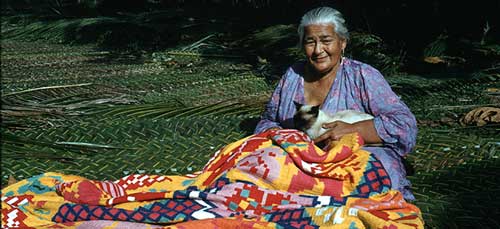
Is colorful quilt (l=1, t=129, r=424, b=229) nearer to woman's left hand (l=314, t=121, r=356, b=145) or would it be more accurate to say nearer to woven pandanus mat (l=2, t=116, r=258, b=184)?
woman's left hand (l=314, t=121, r=356, b=145)

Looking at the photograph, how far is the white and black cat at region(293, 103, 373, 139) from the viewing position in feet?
9.30

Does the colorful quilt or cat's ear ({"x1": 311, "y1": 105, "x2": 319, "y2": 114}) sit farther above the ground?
cat's ear ({"x1": 311, "y1": 105, "x2": 319, "y2": 114})

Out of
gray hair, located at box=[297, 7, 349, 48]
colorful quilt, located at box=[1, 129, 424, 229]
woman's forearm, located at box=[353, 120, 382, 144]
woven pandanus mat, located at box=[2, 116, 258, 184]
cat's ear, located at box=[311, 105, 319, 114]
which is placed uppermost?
gray hair, located at box=[297, 7, 349, 48]

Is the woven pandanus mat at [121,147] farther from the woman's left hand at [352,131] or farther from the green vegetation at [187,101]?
the woman's left hand at [352,131]

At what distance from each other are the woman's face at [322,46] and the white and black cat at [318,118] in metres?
0.21

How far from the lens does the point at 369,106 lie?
9.55 ft

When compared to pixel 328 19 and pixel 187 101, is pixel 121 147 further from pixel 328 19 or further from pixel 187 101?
pixel 328 19

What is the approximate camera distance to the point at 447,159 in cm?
318

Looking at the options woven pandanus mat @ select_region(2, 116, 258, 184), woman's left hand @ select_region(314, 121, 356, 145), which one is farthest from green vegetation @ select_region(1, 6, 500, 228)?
woman's left hand @ select_region(314, 121, 356, 145)

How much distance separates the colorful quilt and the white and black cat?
15 cm

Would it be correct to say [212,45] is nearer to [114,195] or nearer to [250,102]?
[250,102]

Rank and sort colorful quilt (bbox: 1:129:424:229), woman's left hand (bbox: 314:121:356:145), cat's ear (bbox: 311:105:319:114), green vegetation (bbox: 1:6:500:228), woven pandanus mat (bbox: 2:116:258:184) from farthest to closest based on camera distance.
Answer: woven pandanus mat (bbox: 2:116:258:184) < green vegetation (bbox: 1:6:500:228) < cat's ear (bbox: 311:105:319:114) < woman's left hand (bbox: 314:121:356:145) < colorful quilt (bbox: 1:129:424:229)

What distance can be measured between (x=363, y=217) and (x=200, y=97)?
2484mm

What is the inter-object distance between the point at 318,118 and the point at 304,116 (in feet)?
0.21
